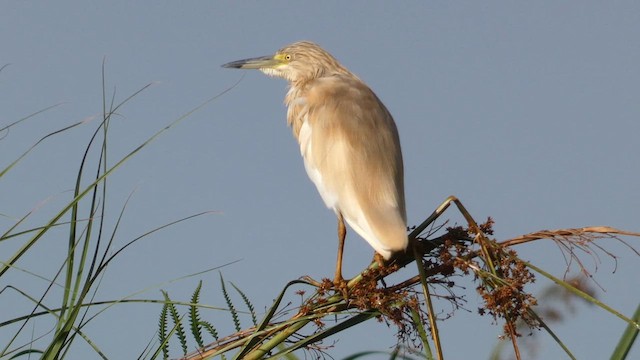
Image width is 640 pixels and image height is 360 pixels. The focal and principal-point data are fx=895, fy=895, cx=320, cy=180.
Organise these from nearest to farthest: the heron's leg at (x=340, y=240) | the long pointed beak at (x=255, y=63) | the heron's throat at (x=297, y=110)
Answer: the heron's leg at (x=340, y=240) → the heron's throat at (x=297, y=110) → the long pointed beak at (x=255, y=63)

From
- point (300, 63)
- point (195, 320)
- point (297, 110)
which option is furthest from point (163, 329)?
point (300, 63)

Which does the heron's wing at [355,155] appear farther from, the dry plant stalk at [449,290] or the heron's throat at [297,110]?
the dry plant stalk at [449,290]

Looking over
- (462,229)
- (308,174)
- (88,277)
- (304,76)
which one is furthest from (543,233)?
(304,76)

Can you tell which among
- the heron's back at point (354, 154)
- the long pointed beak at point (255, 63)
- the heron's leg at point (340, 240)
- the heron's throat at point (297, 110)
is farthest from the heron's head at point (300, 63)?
the heron's leg at point (340, 240)

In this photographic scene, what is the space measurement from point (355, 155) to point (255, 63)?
1958 millimetres

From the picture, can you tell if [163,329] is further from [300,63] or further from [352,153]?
[300,63]

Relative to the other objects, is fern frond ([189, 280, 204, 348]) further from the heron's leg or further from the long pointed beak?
the long pointed beak

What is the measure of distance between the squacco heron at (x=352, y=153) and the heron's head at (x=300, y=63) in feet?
1.99

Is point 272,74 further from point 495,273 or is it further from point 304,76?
point 495,273

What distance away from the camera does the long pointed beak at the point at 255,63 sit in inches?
220

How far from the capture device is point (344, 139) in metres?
3.98

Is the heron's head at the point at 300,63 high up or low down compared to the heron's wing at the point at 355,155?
up

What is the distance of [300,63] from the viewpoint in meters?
5.30

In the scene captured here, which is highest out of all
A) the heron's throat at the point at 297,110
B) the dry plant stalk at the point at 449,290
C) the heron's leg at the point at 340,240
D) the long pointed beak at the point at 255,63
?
the long pointed beak at the point at 255,63
